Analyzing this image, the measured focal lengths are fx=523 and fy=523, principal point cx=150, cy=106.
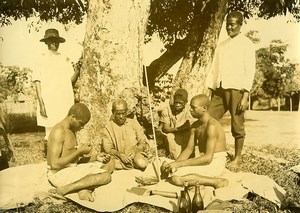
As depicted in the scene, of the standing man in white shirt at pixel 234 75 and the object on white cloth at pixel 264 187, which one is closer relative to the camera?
the object on white cloth at pixel 264 187

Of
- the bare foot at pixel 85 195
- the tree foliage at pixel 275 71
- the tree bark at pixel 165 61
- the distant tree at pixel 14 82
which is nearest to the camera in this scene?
the bare foot at pixel 85 195

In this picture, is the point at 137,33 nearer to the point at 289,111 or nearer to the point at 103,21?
the point at 103,21

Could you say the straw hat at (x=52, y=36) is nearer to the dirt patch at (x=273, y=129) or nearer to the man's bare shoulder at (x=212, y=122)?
the man's bare shoulder at (x=212, y=122)

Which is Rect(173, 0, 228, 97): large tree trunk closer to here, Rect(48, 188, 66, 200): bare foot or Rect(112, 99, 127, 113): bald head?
Rect(112, 99, 127, 113): bald head

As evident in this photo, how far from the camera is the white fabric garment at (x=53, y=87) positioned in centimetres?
591

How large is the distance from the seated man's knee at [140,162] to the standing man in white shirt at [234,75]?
985 millimetres

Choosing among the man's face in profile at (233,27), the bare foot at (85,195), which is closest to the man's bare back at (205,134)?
the man's face in profile at (233,27)

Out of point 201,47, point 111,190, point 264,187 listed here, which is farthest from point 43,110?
point 264,187

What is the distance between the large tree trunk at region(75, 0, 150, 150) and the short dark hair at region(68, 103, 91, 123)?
0.07m

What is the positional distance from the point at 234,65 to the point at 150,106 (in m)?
1.09

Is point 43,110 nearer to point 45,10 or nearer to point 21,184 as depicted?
point 21,184

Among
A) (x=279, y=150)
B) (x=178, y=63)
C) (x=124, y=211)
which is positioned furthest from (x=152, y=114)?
(x=279, y=150)

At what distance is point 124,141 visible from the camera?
5.96 m

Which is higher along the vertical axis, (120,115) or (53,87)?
(53,87)
